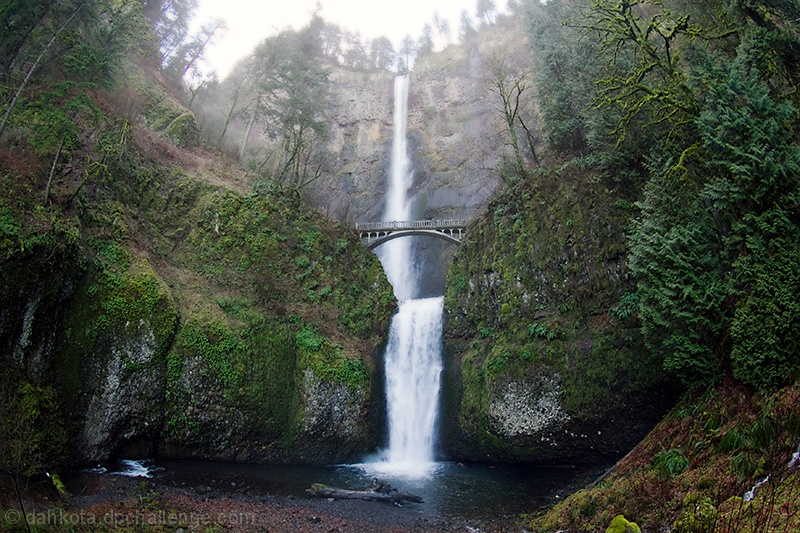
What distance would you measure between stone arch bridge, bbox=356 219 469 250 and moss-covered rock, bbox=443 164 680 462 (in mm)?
6361

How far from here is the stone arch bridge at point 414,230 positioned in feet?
98.0

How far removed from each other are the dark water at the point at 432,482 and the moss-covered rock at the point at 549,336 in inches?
52.6

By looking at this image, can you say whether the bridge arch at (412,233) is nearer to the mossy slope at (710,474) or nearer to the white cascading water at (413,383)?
the white cascading water at (413,383)

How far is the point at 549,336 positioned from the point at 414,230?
13.8 meters

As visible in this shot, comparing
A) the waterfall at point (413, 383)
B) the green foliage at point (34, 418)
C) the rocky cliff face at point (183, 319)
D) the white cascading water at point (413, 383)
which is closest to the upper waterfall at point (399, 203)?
the rocky cliff face at point (183, 319)

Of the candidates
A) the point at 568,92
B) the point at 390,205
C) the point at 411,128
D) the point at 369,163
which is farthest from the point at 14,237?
the point at 411,128

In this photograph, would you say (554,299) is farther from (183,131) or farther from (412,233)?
(183,131)

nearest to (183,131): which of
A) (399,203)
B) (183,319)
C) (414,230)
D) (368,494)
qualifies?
(183,319)

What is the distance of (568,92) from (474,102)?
23.4 metres

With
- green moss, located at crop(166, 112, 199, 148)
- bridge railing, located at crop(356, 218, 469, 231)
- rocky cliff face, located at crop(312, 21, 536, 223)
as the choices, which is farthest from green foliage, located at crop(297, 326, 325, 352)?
rocky cliff face, located at crop(312, 21, 536, 223)

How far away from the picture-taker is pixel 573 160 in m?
21.4

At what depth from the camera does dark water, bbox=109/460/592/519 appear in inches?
553

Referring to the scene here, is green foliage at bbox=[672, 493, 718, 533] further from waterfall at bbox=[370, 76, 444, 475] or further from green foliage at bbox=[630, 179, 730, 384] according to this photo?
waterfall at bbox=[370, 76, 444, 475]

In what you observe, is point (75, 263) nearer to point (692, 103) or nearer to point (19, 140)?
point (19, 140)
